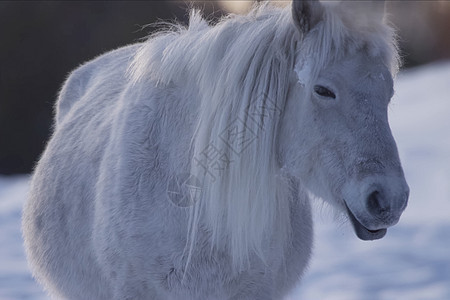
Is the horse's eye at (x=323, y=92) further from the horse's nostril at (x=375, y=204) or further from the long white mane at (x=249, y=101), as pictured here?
the horse's nostril at (x=375, y=204)

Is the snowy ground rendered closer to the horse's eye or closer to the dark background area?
the horse's eye

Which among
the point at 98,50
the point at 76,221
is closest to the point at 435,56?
the point at 98,50

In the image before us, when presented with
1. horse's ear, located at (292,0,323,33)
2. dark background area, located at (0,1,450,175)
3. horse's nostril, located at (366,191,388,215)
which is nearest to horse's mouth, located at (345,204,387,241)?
horse's nostril, located at (366,191,388,215)

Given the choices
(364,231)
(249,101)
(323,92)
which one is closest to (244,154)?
(249,101)

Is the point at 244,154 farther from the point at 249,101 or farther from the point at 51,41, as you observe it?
the point at 51,41

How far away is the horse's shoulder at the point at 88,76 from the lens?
419cm

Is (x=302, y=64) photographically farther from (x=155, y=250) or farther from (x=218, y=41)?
(x=155, y=250)

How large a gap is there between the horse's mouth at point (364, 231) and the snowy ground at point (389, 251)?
0.20m

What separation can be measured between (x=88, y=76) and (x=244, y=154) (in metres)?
2.20

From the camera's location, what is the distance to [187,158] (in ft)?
9.17

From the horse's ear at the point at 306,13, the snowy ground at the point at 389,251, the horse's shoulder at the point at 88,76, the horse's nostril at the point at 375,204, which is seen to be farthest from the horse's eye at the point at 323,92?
the horse's shoulder at the point at 88,76

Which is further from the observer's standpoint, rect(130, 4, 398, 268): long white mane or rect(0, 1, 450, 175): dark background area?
rect(0, 1, 450, 175): dark background area

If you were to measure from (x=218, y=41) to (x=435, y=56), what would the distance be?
20357mm

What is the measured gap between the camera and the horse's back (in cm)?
327
